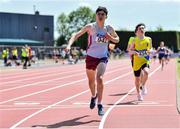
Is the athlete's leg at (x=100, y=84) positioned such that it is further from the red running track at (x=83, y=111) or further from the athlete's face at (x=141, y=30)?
the athlete's face at (x=141, y=30)

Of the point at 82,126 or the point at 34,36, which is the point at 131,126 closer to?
→ the point at 82,126

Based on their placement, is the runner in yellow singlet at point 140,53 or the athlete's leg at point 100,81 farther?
the runner in yellow singlet at point 140,53

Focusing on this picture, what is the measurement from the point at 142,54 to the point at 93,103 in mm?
3926

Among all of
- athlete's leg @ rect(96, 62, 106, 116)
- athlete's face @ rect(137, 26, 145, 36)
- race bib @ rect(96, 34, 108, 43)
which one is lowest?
athlete's leg @ rect(96, 62, 106, 116)

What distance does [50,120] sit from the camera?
1135 cm

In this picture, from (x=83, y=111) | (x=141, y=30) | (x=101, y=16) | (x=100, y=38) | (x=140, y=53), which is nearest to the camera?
(x=101, y=16)

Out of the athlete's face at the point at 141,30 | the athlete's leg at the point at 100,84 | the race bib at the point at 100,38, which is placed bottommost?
the athlete's leg at the point at 100,84

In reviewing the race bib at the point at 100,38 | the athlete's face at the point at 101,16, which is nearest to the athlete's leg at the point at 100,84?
the race bib at the point at 100,38

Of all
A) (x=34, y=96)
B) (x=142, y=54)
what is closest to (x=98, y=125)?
(x=142, y=54)

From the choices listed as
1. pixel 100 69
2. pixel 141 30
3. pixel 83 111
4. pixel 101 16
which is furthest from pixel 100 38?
pixel 141 30

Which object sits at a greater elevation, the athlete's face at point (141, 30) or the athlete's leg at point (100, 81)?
the athlete's face at point (141, 30)

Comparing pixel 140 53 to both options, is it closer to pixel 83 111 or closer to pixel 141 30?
pixel 141 30

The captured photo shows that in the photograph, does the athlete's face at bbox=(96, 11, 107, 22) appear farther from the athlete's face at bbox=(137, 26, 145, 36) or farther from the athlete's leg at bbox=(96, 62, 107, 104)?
the athlete's face at bbox=(137, 26, 145, 36)

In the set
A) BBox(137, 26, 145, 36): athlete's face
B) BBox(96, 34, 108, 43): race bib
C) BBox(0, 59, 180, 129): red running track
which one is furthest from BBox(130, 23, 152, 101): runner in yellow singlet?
BBox(96, 34, 108, 43): race bib
